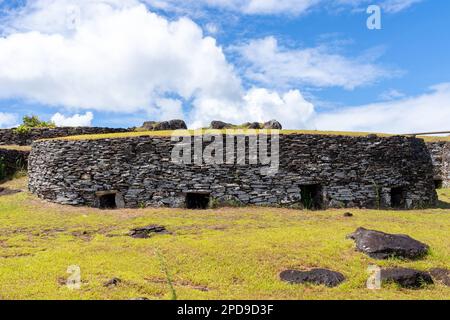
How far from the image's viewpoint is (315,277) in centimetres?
866

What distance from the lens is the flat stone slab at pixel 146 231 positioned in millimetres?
12872

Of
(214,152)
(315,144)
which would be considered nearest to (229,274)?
(214,152)

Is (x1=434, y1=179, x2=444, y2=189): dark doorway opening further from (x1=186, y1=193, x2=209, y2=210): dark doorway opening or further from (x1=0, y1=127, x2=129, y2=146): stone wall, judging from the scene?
(x1=0, y1=127, x2=129, y2=146): stone wall

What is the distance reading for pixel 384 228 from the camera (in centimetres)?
1341

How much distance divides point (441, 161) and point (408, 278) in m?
24.2

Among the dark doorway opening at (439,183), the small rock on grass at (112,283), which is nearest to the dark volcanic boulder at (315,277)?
the small rock on grass at (112,283)

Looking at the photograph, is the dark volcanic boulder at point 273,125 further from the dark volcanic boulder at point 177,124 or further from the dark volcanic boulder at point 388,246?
the dark volcanic boulder at point 388,246

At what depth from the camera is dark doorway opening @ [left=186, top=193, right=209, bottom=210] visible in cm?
1823

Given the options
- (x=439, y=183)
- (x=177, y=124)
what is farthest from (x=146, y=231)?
(x=439, y=183)

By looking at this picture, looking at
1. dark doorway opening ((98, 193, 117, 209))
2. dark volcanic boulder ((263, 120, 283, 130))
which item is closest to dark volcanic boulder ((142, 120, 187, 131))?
dark volcanic boulder ((263, 120, 283, 130))

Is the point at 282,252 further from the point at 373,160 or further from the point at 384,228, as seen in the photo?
the point at 373,160

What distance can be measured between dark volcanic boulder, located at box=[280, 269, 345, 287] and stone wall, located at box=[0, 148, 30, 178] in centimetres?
2165

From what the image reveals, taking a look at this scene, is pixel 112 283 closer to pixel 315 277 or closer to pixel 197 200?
pixel 315 277

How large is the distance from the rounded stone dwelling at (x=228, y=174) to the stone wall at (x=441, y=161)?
37.1 ft
